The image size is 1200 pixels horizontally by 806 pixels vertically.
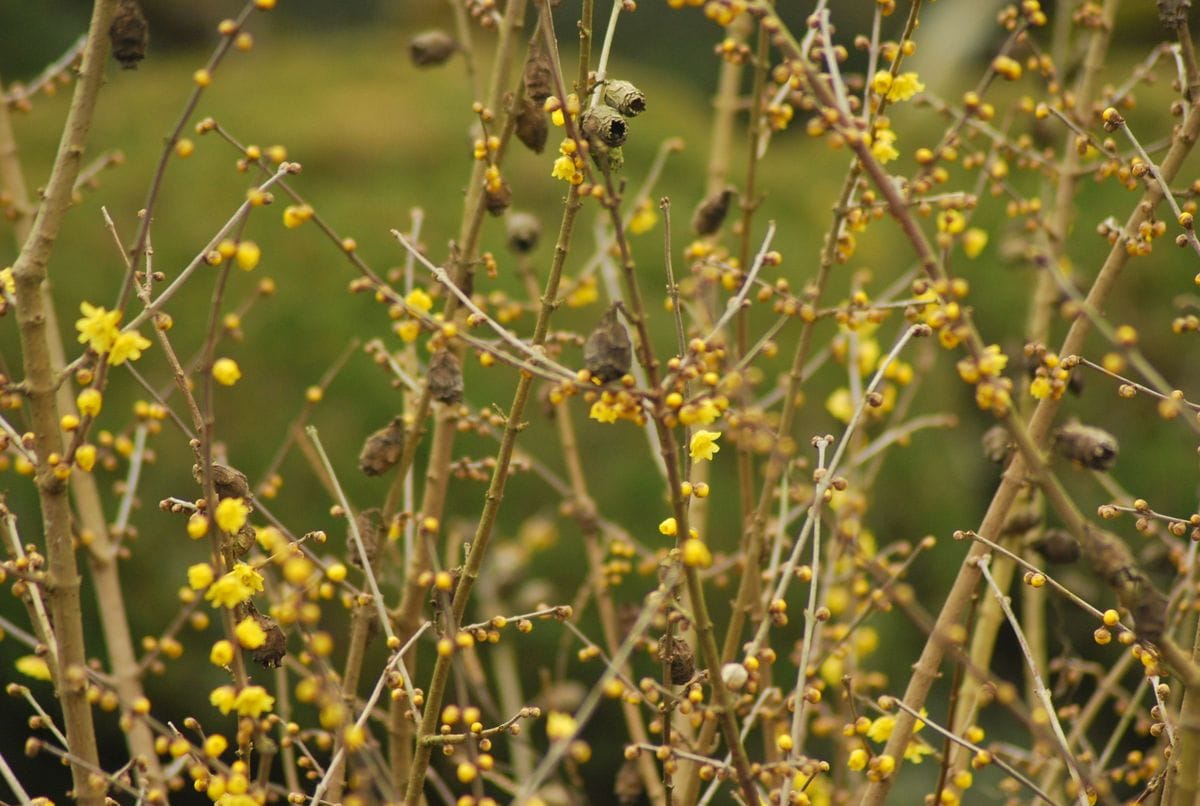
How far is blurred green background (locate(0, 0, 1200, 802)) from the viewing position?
80.0 inches

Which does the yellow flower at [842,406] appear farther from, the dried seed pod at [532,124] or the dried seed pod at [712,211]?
the dried seed pod at [532,124]

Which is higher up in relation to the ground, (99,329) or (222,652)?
(99,329)

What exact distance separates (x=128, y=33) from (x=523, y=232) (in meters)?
0.56

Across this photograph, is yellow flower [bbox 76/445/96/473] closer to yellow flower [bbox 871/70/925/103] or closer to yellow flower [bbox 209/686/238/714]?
yellow flower [bbox 209/686/238/714]

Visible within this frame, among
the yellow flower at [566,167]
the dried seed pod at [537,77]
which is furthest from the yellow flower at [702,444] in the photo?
the dried seed pod at [537,77]

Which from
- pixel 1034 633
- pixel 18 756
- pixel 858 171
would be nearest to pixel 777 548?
pixel 858 171

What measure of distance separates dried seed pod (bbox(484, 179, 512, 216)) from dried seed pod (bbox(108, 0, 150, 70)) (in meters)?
0.32

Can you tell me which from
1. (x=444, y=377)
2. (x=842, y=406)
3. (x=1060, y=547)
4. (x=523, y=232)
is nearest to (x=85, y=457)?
(x=444, y=377)

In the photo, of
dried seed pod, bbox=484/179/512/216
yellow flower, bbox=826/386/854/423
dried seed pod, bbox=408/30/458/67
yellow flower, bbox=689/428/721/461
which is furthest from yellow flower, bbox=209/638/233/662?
yellow flower, bbox=826/386/854/423

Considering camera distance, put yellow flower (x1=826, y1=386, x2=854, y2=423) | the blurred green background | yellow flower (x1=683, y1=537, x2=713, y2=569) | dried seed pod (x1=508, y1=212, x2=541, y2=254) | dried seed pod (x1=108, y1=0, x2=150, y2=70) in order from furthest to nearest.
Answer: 1. the blurred green background
2. yellow flower (x1=826, y1=386, x2=854, y2=423)
3. dried seed pod (x1=508, y1=212, x2=541, y2=254)
4. dried seed pod (x1=108, y1=0, x2=150, y2=70)
5. yellow flower (x1=683, y1=537, x2=713, y2=569)

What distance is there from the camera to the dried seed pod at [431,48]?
1.37 metres

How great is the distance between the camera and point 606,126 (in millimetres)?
854

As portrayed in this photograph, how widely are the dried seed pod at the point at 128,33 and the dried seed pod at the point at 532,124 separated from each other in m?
0.32

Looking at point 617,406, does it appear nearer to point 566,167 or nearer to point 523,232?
point 566,167
